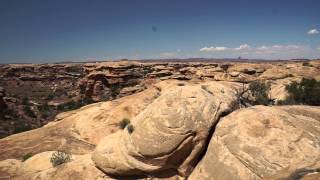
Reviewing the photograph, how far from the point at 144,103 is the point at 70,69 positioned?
149676 mm

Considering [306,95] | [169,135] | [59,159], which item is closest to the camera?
[169,135]

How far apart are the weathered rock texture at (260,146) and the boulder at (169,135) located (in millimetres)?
680

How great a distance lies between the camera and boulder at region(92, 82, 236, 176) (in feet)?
45.9

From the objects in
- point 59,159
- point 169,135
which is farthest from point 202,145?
point 59,159

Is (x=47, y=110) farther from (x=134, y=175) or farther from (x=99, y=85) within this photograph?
(x=134, y=175)

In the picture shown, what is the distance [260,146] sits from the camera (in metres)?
12.2

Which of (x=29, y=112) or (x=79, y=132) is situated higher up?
(x=79, y=132)

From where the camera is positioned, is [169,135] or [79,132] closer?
[169,135]

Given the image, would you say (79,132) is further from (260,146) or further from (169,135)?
(260,146)

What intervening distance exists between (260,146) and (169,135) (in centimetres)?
402

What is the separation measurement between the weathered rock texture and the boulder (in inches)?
26.8

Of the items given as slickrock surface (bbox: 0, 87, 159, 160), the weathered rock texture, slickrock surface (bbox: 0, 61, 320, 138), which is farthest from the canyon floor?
slickrock surface (bbox: 0, 61, 320, 138)

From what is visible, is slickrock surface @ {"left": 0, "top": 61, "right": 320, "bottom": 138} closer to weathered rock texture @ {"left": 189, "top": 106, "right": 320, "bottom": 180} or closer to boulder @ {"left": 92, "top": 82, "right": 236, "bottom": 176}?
boulder @ {"left": 92, "top": 82, "right": 236, "bottom": 176}

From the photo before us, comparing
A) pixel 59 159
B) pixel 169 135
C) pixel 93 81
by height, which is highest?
pixel 169 135
